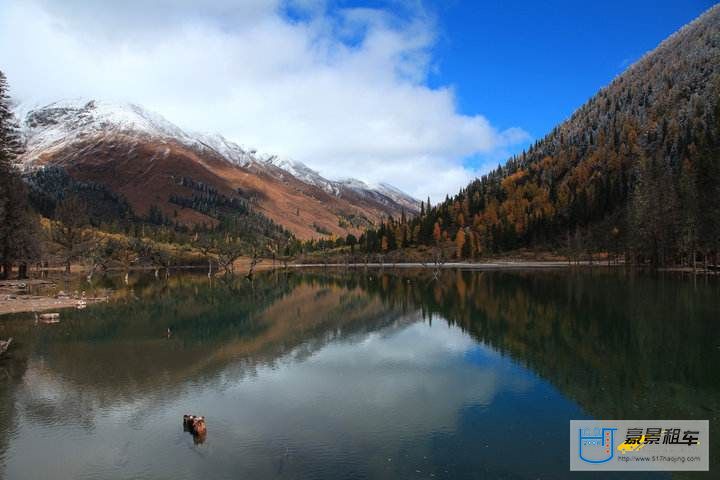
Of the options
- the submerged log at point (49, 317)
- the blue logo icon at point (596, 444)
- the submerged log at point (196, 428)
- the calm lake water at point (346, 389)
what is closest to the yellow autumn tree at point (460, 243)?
the calm lake water at point (346, 389)

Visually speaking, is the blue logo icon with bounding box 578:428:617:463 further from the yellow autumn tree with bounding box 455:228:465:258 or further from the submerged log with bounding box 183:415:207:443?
the yellow autumn tree with bounding box 455:228:465:258

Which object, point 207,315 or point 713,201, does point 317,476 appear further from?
point 713,201

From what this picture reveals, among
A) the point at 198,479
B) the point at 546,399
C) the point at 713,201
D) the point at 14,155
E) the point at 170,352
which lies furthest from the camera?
the point at 713,201

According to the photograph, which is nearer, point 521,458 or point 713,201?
point 521,458

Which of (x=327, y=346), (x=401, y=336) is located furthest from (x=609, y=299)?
(x=327, y=346)

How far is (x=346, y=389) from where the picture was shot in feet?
82.5

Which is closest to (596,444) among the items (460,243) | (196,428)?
(196,428)

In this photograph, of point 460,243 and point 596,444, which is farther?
point 460,243

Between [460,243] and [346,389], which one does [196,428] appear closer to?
[346,389]

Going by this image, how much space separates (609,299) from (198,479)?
5177cm

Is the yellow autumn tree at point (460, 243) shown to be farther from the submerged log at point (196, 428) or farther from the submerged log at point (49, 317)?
the submerged log at point (196, 428)

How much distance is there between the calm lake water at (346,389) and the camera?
1631 centimetres

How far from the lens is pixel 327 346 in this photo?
3800cm

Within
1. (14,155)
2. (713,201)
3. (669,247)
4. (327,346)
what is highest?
(14,155)
